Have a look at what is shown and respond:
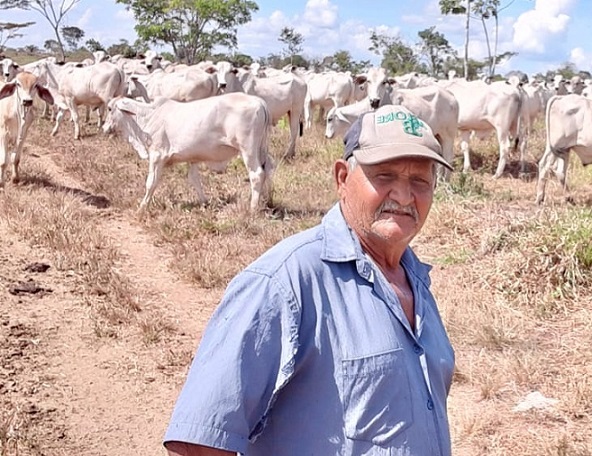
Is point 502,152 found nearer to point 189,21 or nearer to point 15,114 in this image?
point 15,114

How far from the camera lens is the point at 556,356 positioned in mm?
5500

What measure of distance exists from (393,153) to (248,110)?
746cm

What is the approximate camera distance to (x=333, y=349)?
1935 mm

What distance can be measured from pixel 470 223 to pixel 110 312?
4160mm

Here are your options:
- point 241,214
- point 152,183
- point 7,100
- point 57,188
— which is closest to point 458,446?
point 241,214

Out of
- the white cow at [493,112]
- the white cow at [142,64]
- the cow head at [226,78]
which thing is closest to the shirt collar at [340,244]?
the white cow at [493,112]

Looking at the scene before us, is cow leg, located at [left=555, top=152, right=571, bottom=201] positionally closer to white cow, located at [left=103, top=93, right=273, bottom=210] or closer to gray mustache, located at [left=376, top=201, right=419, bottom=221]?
white cow, located at [left=103, top=93, right=273, bottom=210]

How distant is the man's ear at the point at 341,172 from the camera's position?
2234 millimetres

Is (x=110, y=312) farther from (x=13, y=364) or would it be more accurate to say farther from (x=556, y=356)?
(x=556, y=356)

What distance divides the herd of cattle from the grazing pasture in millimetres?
642

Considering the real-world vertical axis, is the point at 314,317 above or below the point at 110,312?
above

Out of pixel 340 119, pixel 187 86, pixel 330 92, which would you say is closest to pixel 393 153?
pixel 340 119

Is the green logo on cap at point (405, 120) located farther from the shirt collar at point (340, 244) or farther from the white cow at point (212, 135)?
the white cow at point (212, 135)

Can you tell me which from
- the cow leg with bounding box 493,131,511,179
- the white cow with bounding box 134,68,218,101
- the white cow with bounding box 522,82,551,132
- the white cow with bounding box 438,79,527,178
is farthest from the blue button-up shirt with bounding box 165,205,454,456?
the white cow with bounding box 522,82,551,132
